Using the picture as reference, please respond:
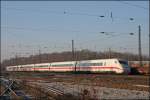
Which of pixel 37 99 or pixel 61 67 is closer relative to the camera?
pixel 37 99

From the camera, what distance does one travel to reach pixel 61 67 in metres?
63.4

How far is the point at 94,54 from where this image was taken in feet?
302

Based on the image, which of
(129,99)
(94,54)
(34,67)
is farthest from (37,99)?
(94,54)

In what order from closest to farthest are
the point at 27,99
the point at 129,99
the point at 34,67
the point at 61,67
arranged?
1. the point at 129,99
2. the point at 27,99
3. the point at 61,67
4. the point at 34,67

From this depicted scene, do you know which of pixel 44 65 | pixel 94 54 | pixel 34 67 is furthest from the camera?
pixel 94 54

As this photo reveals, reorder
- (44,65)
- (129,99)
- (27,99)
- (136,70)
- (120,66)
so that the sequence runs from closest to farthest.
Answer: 1. (129,99)
2. (27,99)
3. (120,66)
4. (136,70)
5. (44,65)

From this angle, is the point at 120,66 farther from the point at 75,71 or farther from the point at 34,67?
the point at 34,67

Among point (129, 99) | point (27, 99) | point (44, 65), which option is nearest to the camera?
point (129, 99)

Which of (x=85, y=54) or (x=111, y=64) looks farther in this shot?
(x=85, y=54)

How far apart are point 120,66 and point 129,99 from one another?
32188mm

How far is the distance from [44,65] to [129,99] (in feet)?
192

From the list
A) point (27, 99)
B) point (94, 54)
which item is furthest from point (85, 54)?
point (27, 99)

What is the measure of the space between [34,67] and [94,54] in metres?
19.9

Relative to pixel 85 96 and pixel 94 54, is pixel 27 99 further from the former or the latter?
pixel 94 54
